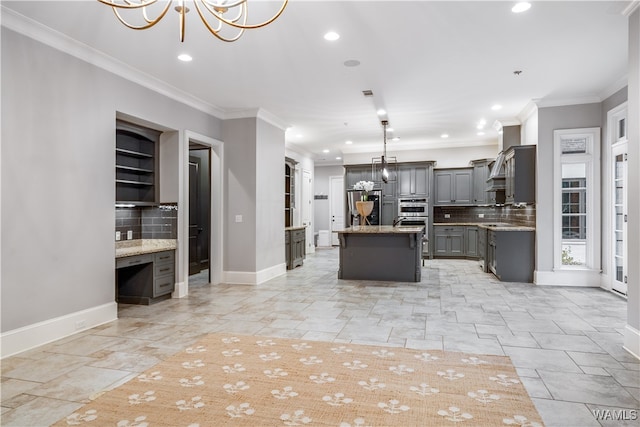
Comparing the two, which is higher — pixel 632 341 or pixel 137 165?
pixel 137 165

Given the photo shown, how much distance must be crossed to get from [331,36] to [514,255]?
4802 millimetres

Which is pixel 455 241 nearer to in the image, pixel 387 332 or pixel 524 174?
pixel 524 174

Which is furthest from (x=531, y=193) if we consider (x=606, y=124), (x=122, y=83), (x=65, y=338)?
(x=65, y=338)

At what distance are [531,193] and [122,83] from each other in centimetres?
623

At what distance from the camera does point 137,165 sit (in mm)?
5492

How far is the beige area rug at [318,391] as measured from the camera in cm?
219

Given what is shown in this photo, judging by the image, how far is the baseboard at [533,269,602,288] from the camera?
19.5 feet

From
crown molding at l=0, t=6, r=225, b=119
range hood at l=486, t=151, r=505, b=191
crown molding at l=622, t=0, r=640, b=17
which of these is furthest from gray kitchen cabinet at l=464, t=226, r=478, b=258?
crown molding at l=0, t=6, r=225, b=119

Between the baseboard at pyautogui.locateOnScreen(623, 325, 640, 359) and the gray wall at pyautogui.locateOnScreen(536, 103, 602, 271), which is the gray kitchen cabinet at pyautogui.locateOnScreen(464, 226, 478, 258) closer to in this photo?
the gray wall at pyautogui.locateOnScreen(536, 103, 602, 271)

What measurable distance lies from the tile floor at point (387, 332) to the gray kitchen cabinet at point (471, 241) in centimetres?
300

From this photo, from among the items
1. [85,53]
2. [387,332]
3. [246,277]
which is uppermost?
[85,53]

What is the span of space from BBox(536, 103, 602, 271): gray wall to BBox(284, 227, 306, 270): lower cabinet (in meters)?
4.48

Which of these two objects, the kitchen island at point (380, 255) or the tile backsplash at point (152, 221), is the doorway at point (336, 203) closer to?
the kitchen island at point (380, 255)

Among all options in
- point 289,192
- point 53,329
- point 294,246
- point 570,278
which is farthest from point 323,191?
point 53,329
